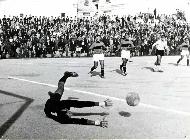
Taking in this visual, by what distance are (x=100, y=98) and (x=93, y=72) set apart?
8.60 ft

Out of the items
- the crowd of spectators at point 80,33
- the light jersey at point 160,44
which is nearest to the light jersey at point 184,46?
the crowd of spectators at point 80,33

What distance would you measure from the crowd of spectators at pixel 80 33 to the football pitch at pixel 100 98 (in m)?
0.34

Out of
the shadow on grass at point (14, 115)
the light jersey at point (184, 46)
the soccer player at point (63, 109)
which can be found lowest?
the shadow on grass at point (14, 115)

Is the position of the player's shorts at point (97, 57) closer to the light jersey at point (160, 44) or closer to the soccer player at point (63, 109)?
the light jersey at point (160, 44)

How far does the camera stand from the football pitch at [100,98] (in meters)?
4.93

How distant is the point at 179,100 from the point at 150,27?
4.67 metres

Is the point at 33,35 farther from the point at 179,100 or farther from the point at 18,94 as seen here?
the point at 179,100

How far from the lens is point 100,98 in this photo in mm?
6711

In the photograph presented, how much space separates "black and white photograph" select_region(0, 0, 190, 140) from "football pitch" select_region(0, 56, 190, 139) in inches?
0.5

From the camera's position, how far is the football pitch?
493cm

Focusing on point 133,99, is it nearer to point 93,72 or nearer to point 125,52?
point 125,52

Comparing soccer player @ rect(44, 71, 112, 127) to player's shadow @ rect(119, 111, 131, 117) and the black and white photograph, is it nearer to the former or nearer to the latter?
the black and white photograph

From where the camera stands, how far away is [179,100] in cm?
636

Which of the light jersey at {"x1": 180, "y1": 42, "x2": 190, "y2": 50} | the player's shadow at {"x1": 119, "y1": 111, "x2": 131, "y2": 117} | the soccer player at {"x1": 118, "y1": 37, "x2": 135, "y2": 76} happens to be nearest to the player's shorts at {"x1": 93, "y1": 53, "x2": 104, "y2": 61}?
the soccer player at {"x1": 118, "y1": 37, "x2": 135, "y2": 76}
